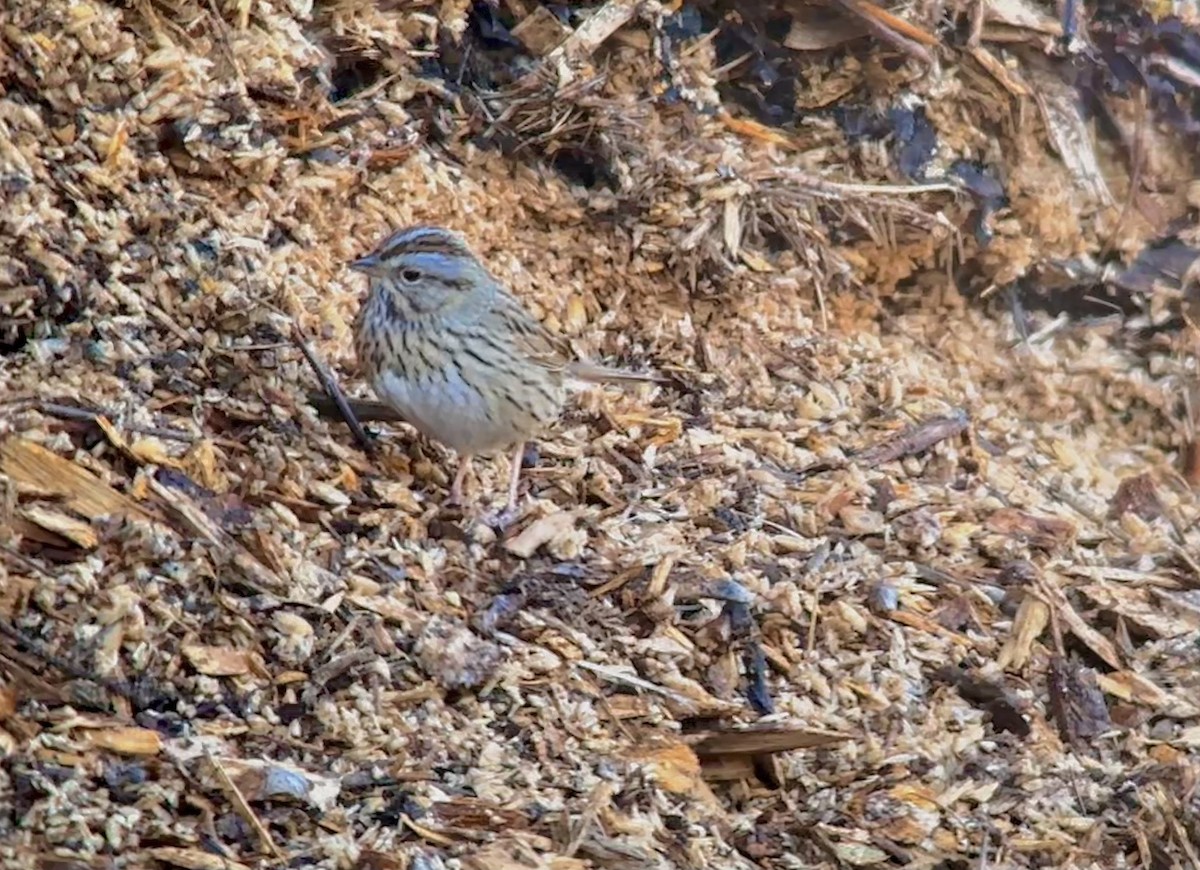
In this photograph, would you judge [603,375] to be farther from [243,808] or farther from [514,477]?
[243,808]

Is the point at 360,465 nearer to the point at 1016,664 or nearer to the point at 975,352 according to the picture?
the point at 1016,664

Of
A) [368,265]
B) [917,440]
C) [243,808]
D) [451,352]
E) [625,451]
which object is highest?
[368,265]

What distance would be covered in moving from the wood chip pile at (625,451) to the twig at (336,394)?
0.11 ft

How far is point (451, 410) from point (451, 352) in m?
0.22

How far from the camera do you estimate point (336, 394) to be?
519 cm

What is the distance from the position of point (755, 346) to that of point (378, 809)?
2.88m

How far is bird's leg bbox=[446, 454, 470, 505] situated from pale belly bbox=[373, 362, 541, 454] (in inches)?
3.8

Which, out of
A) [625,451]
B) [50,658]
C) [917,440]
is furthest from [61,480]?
[917,440]

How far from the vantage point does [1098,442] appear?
23.3 ft

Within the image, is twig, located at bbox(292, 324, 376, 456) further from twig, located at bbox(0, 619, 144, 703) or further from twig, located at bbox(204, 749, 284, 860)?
twig, located at bbox(204, 749, 284, 860)

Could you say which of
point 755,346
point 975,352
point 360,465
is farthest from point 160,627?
point 975,352

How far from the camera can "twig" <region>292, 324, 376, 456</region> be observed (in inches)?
204

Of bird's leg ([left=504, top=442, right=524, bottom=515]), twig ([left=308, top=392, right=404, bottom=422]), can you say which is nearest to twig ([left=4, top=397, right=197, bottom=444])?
twig ([left=308, top=392, right=404, bottom=422])

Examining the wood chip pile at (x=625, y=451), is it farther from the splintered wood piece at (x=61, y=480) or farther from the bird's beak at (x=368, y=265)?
the bird's beak at (x=368, y=265)
